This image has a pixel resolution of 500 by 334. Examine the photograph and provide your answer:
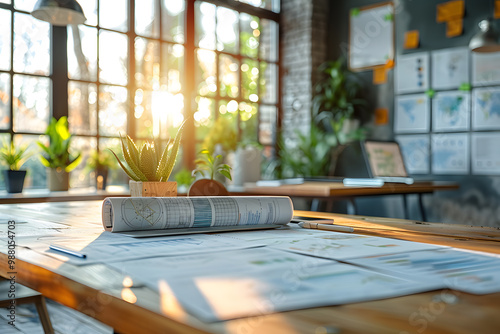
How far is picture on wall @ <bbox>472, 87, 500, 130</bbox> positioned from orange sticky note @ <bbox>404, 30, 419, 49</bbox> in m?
0.72

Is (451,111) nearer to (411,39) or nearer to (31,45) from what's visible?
(411,39)

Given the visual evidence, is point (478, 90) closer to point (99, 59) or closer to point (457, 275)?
point (99, 59)

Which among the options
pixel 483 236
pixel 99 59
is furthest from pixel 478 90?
pixel 483 236

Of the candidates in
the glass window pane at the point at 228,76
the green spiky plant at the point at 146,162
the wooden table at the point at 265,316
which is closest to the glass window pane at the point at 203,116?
the glass window pane at the point at 228,76

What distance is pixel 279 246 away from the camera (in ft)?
2.50

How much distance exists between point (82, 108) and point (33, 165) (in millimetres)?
570

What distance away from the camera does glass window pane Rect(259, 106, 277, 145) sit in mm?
5202

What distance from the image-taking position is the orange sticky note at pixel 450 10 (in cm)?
443

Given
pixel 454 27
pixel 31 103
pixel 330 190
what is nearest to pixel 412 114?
pixel 454 27

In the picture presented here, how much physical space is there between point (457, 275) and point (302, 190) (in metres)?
1.98

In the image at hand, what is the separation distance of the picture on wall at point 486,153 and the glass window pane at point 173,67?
2581 millimetres

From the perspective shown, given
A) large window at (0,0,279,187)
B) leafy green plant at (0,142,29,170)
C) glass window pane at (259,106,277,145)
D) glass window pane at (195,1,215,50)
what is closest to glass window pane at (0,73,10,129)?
large window at (0,0,279,187)

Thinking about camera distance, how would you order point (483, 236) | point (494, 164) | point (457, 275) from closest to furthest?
1. point (457, 275)
2. point (483, 236)
3. point (494, 164)

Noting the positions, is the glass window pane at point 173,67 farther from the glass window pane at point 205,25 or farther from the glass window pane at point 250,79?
the glass window pane at point 250,79
